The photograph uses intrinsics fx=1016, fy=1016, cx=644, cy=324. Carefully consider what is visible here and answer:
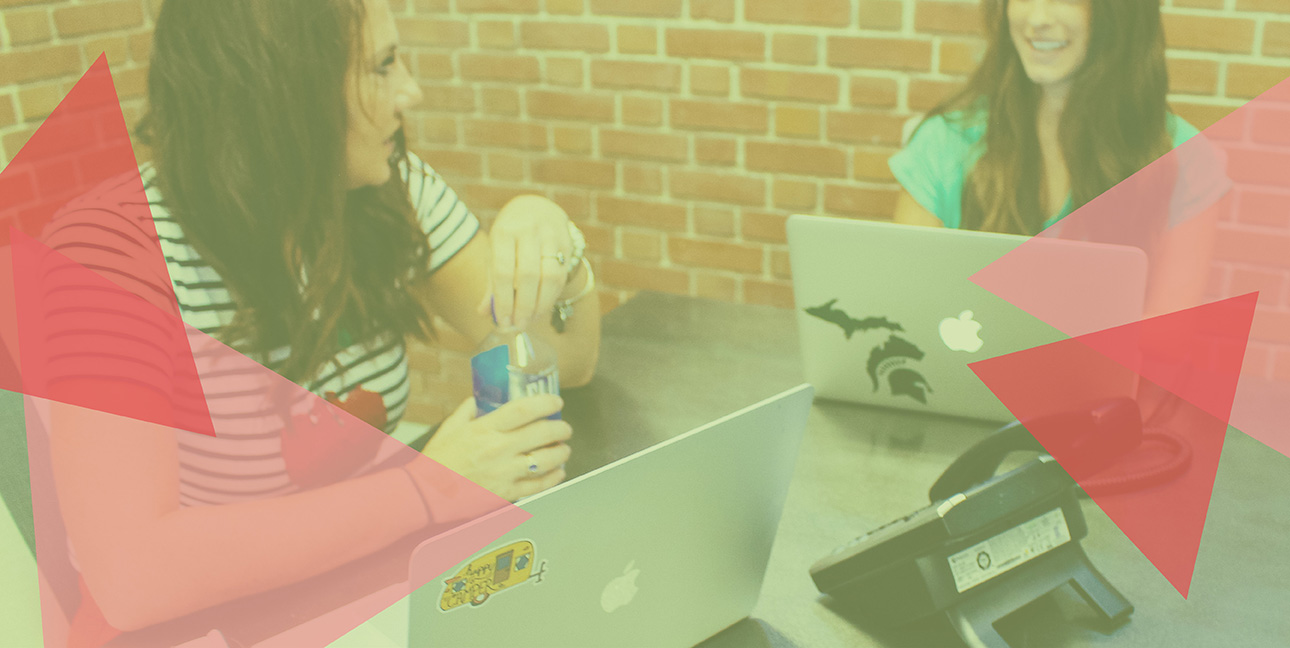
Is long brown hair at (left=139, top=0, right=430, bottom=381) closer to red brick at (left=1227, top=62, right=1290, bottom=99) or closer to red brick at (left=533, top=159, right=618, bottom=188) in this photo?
red brick at (left=533, top=159, right=618, bottom=188)

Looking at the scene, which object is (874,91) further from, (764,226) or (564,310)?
(564,310)

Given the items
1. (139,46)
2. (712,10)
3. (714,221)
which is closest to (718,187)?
(714,221)

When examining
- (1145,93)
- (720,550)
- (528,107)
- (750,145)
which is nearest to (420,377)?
(528,107)

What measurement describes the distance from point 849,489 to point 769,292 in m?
1.31

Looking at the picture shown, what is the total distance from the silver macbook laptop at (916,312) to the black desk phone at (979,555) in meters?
0.22

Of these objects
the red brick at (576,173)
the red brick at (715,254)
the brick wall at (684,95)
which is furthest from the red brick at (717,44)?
the red brick at (715,254)

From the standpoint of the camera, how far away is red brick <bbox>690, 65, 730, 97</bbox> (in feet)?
7.40

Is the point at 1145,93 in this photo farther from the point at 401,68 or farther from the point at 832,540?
the point at 401,68

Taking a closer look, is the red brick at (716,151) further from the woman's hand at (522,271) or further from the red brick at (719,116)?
the woman's hand at (522,271)

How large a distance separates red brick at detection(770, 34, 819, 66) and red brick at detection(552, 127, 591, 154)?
503 millimetres

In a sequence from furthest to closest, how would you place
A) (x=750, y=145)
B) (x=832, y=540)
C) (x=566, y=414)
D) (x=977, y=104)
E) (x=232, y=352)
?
(x=750, y=145) → (x=977, y=104) → (x=566, y=414) → (x=232, y=352) → (x=832, y=540)

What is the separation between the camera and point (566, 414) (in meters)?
1.29

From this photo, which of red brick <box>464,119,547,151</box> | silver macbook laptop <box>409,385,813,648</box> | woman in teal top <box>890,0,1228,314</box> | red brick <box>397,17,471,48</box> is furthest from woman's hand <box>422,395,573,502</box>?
red brick <box>397,17,471,48</box>

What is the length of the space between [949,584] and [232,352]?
0.78m
